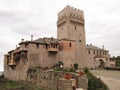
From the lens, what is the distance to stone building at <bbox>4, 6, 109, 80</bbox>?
41.0m

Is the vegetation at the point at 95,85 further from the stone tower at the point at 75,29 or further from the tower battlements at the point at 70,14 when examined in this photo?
the tower battlements at the point at 70,14

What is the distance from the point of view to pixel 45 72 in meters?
33.1

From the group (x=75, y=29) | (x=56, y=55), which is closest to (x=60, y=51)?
(x=56, y=55)

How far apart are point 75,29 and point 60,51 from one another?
11681 millimetres

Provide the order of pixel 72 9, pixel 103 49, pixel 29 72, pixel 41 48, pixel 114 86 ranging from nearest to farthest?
pixel 114 86 → pixel 29 72 → pixel 41 48 → pixel 72 9 → pixel 103 49

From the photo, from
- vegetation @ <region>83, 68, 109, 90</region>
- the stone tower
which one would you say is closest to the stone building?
the stone tower

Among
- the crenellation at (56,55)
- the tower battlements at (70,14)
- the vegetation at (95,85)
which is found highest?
the tower battlements at (70,14)

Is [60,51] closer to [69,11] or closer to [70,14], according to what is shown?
[70,14]

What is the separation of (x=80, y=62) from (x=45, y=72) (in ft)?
67.6

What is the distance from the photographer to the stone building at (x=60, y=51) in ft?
134

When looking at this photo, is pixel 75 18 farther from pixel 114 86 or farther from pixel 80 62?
pixel 114 86

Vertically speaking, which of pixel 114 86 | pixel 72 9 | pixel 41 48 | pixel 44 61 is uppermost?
pixel 72 9

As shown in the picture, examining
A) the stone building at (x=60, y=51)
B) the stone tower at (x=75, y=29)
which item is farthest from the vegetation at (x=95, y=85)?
the stone tower at (x=75, y=29)

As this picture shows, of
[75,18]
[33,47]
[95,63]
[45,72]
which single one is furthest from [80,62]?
[45,72]
